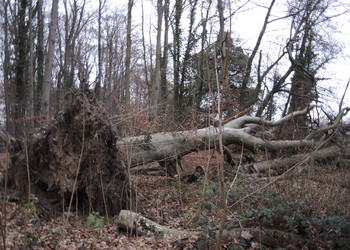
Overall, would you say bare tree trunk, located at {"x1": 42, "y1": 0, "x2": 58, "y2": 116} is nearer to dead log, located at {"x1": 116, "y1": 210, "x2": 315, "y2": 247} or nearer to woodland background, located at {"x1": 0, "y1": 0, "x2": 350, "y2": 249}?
woodland background, located at {"x1": 0, "y1": 0, "x2": 350, "y2": 249}

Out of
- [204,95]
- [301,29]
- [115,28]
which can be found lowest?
[204,95]

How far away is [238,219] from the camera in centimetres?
354

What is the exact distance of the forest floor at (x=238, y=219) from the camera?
387 centimetres

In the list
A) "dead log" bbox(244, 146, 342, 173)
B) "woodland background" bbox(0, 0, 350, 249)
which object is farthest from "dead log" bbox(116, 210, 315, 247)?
"dead log" bbox(244, 146, 342, 173)

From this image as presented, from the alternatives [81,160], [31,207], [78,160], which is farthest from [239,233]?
[31,207]

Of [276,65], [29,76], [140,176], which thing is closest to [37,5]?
[29,76]

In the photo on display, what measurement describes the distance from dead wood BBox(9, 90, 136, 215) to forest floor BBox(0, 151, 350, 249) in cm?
46

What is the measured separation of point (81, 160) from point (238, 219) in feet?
10.7

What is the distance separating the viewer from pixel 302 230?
13.2 ft

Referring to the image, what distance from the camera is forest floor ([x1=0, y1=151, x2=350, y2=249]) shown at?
3869mm

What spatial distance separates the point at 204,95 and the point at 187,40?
4.11 metres

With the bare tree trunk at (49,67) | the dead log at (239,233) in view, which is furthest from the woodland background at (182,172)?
the bare tree trunk at (49,67)

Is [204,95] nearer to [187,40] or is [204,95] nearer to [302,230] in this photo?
[187,40]

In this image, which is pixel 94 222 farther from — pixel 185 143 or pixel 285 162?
pixel 285 162
